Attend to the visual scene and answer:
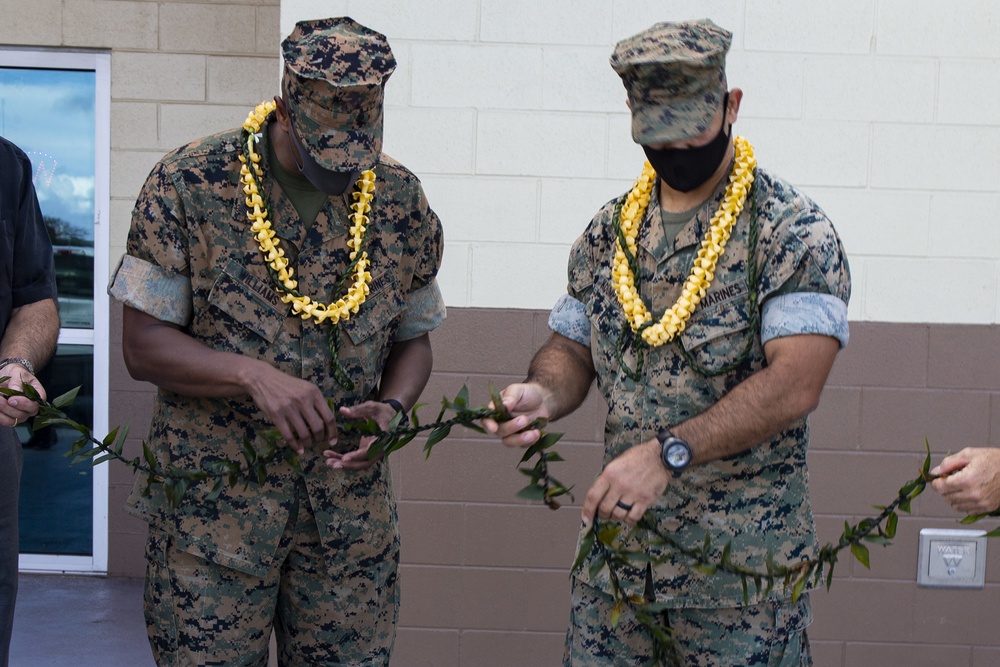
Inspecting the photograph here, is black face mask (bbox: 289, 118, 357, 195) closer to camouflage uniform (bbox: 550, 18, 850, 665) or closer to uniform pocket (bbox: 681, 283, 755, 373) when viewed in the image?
camouflage uniform (bbox: 550, 18, 850, 665)

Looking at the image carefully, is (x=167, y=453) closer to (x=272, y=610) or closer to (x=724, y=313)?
(x=272, y=610)

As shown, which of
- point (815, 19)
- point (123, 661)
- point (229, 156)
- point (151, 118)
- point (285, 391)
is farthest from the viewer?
point (151, 118)

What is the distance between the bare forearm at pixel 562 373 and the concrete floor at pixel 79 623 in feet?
8.18

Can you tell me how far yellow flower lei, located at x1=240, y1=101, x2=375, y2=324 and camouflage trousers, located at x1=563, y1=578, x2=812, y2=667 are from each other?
2.68 ft

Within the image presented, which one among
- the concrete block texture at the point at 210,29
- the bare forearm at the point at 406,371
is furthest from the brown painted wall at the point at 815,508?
the concrete block texture at the point at 210,29

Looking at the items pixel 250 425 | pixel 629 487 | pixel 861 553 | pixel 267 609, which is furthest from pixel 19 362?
pixel 861 553

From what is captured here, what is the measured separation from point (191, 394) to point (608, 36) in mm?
2000

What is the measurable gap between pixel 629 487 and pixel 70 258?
3.80 metres

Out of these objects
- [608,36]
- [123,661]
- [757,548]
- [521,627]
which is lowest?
[123,661]

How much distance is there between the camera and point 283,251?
2.52m

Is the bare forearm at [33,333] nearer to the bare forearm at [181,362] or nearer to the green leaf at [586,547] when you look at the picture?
the bare forearm at [181,362]

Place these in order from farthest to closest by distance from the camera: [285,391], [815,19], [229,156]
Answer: [815,19], [229,156], [285,391]

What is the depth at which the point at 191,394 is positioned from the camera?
243cm

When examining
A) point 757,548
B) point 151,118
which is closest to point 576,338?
point 757,548
